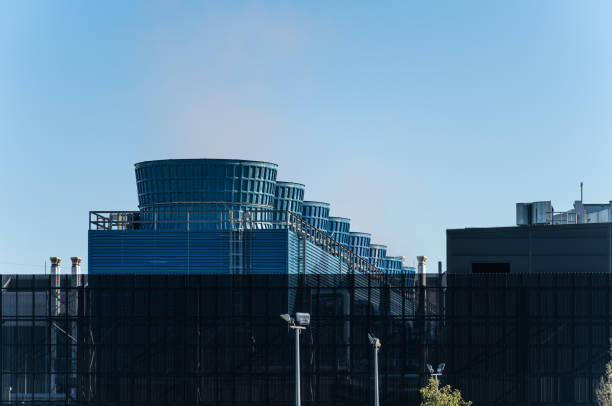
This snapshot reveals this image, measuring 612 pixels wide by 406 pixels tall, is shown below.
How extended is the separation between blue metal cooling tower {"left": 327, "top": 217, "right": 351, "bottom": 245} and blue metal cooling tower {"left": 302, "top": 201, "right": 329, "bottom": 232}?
814cm

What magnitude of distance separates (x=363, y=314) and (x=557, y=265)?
1559cm

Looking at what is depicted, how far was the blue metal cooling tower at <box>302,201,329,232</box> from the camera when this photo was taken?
154 meters

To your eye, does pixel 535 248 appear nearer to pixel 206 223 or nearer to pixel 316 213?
pixel 206 223

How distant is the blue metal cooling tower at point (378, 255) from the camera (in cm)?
19088

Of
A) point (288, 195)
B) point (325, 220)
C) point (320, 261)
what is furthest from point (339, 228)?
point (320, 261)

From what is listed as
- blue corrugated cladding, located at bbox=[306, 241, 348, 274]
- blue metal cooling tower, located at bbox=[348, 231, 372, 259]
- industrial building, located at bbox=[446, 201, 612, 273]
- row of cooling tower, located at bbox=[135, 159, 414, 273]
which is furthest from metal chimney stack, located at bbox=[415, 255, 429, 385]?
blue metal cooling tower, located at bbox=[348, 231, 372, 259]

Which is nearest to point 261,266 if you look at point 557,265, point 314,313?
point 314,313

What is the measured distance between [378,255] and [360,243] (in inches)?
470

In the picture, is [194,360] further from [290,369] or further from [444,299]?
[444,299]

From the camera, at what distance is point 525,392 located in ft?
213

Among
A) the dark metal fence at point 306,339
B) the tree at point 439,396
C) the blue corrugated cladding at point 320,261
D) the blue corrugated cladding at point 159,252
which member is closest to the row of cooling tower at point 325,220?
the blue corrugated cladding at point 320,261

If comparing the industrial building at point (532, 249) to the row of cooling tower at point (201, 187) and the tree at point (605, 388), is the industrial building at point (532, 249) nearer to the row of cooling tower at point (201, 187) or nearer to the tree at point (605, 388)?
the tree at point (605, 388)

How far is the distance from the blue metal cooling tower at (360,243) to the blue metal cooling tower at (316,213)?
2177 cm

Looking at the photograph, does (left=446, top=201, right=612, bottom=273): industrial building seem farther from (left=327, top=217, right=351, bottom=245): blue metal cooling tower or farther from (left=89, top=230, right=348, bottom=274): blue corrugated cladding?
(left=327, top=217, right=351, bottom=245): blue metal cooling tower
